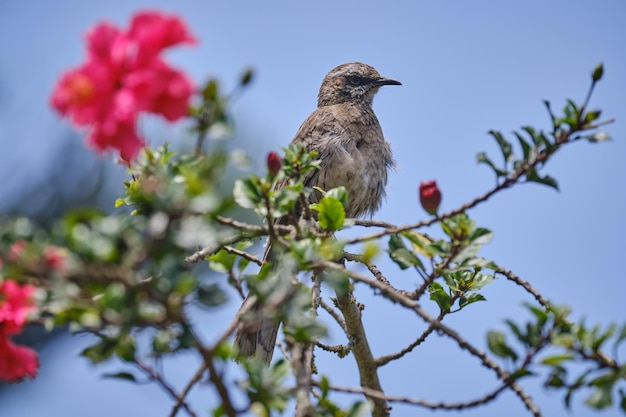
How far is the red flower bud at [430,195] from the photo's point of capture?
6.59 ft

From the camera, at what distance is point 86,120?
1.46 meters

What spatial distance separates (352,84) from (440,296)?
123 inches

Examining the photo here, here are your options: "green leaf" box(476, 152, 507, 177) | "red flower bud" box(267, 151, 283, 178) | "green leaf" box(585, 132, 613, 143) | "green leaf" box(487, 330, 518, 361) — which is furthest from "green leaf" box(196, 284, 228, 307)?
"green leaf" box(585, 132, 613, 143)

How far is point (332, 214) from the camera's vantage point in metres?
2.14

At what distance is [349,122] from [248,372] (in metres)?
3.36

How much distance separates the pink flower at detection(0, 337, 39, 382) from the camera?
5.53ft

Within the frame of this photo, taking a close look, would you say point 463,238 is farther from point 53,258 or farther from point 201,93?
point 53,258

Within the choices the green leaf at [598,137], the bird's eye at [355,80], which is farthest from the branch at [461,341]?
the bird's eye at [355,80]

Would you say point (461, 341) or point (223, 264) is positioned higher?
point (223, 264)

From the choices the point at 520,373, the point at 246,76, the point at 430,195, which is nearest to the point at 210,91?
the point at 246,76

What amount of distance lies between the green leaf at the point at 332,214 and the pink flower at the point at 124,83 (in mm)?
750

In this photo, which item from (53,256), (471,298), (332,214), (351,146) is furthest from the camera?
(351,146)

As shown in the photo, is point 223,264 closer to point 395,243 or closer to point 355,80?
point 395,243

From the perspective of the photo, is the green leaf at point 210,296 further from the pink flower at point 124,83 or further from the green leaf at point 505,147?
the green leaf at point 505,147
